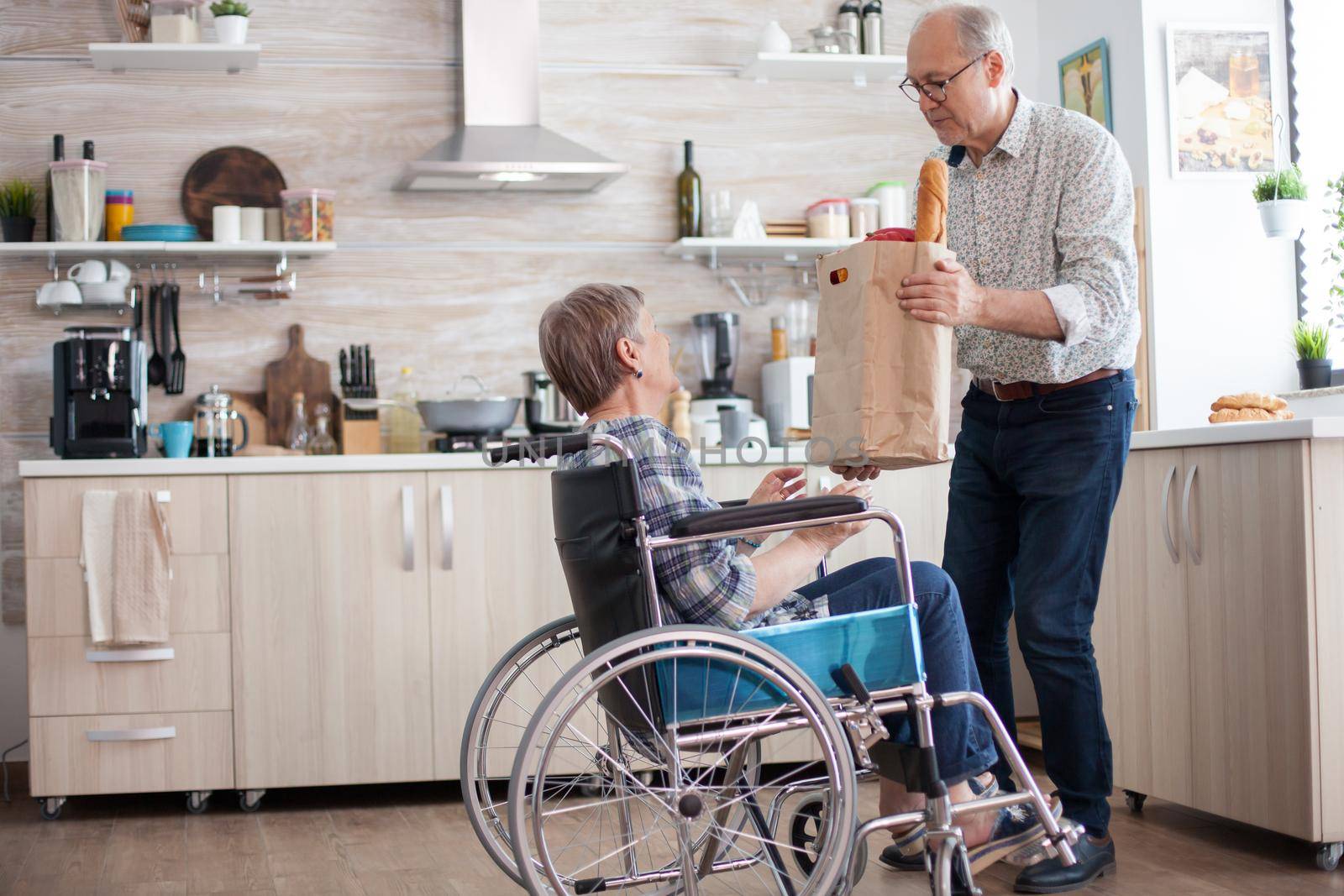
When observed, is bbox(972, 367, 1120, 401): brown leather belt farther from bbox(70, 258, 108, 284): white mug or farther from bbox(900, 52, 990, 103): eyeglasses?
bbox(70, 258, 108, 284): white mug

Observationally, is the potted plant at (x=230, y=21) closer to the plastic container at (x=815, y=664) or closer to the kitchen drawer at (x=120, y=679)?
the kitchen drawer at (x=120, y=679)

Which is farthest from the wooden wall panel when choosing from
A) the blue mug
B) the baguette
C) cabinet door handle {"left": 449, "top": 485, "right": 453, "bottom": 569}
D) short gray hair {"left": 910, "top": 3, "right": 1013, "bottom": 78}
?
the baguette

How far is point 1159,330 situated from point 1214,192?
0.42 metres

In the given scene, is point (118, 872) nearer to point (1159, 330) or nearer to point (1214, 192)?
point (1159, 330)

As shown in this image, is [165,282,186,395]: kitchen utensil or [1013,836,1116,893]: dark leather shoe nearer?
[1013,836,1116,893]: dark leather shoe

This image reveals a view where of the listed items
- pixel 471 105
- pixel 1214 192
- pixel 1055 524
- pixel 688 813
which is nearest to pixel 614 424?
pixel 688 813

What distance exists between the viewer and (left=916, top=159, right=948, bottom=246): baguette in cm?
196

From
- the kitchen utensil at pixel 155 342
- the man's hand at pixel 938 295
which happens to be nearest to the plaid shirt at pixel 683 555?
the man's hand at pixel 938 295

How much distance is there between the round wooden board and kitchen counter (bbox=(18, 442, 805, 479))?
0.90 meters

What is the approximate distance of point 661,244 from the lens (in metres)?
4.18

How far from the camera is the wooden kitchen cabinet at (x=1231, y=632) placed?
2426mm

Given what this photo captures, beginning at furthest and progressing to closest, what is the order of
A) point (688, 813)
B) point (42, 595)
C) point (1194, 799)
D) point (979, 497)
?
point (42, 595) → point (1194, 799) → point (979, 497) → point (688, 813)

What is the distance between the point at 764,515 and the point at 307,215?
252cm

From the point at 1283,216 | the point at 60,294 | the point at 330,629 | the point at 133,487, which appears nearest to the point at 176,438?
the point at 133,487
